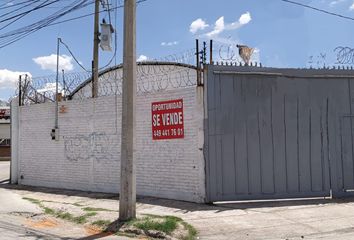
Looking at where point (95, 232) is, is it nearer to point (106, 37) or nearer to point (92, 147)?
point (92, 147)

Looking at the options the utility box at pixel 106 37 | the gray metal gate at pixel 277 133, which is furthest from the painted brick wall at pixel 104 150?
the utility box at pixel 106 37

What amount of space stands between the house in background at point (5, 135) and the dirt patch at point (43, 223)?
29.6 meters

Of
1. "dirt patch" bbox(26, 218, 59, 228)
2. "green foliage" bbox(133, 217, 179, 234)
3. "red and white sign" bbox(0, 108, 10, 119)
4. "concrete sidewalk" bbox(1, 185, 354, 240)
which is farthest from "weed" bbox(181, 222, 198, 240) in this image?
"red and white sign" bbox(0, 108, 10, 119)

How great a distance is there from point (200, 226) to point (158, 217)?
1.05 m

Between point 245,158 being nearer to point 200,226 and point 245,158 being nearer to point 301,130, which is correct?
point 301,130

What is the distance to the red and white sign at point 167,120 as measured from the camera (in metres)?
13.4

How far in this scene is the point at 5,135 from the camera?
41875 millimetres

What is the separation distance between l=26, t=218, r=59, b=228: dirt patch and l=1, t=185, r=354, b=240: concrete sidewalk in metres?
0.95

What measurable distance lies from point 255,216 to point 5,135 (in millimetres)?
35086

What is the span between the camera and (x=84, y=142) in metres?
16.7

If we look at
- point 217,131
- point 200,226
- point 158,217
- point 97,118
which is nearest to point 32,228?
point 158,217

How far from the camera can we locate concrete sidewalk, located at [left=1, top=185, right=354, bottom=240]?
935 centimetres

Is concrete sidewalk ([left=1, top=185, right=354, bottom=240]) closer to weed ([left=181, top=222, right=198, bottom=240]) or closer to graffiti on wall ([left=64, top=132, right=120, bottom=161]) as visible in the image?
weed ([left=181, top=222, right=198, bottom=240])

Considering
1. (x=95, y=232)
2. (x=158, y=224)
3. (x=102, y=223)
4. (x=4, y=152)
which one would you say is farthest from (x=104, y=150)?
(x=4, y=152)
